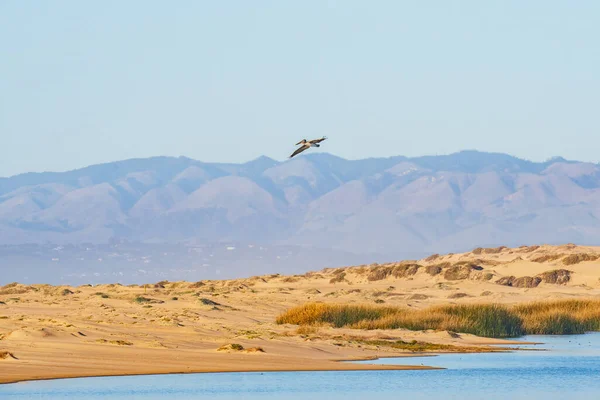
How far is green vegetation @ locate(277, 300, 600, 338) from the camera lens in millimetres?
38906

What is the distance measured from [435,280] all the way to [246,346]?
109ft

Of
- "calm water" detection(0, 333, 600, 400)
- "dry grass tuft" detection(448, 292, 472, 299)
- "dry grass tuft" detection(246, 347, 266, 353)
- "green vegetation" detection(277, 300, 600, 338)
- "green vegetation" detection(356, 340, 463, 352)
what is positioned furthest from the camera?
"dry grass tuft" detection(448, 292, 472, 299)

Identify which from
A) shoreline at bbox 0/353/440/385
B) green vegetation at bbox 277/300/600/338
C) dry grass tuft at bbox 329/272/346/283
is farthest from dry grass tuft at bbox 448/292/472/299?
shoreline at bbox 0/353/440/385

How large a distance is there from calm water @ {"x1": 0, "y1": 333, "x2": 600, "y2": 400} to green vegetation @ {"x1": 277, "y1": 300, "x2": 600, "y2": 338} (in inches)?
334

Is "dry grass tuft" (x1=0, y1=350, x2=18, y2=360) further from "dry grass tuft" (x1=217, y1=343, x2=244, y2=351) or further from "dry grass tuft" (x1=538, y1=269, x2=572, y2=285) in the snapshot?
"dry grass tuft" (x1=538, y1=269, x2=572, y2=285)

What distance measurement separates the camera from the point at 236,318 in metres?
41.6

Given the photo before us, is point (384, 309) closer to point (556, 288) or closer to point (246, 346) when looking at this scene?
point (246, 346)

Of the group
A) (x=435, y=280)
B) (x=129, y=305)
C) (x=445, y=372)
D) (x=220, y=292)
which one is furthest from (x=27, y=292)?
(x=445, y=372)

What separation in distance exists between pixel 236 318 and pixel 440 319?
6.37m

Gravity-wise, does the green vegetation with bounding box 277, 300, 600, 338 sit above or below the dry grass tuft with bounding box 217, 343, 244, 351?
above

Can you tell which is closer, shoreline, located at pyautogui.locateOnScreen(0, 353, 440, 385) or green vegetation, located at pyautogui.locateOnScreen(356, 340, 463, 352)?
shoreline, located at pyautogui.locateOnScreen(0, 353, 440, 385)

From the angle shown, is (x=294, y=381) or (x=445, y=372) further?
(x=445, y=372)

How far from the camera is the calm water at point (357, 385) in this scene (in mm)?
23703

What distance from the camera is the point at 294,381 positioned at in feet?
85.5
